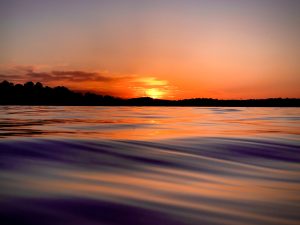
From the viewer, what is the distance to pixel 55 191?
3023 mm

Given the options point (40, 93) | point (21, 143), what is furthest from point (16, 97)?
point (21, 143)

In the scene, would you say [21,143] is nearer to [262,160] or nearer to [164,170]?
[164,170]

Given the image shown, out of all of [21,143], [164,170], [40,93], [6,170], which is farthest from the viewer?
[40,93]

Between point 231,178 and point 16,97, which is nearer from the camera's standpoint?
point 231,178

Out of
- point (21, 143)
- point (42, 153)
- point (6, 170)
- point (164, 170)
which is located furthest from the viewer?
point (21, 143)

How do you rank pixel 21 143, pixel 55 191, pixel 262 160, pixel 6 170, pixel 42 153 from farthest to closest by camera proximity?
pixel 21 143 < pixel 262 160 < pixel 42 153 < pixel 6 170 < pixel 55 191

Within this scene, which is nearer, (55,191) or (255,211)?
(255,211)

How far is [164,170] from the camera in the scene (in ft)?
14.1

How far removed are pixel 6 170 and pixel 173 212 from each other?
232 centimetres

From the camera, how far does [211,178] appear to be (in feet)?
13.0

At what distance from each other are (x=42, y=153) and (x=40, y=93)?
106 metres

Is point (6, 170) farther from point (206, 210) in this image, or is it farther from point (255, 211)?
point (255, 211)

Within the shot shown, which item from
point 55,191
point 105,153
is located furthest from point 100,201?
point 105,153

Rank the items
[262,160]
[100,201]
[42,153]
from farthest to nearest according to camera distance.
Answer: [262,160], [42,153], [100,201]
